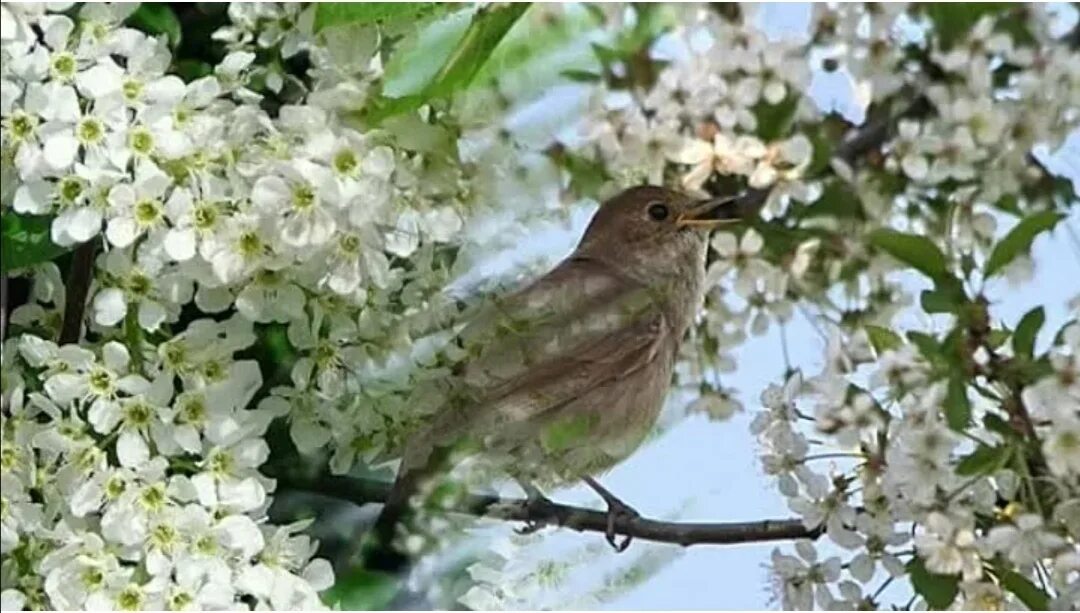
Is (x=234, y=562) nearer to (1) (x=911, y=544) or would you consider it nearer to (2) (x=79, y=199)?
(2) (x=79, y=199)

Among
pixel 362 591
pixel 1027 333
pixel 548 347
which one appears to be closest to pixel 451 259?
pixel 548 347

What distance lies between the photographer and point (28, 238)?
69 cm

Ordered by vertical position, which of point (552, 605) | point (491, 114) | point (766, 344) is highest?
point (491, 114)

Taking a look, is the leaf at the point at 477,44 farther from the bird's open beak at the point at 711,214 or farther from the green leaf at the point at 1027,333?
the green leaf at the point at 1027,333

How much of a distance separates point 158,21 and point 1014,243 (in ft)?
1.38

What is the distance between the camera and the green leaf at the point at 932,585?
28.0 inches

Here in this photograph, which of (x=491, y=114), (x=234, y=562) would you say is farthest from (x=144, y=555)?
(x=491, y=114)

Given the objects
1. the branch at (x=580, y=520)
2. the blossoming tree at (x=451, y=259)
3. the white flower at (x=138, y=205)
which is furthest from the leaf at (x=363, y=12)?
the branch at (x=580, y=520)

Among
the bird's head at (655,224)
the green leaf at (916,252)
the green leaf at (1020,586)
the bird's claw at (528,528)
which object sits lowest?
the green leaf at (1020,586)

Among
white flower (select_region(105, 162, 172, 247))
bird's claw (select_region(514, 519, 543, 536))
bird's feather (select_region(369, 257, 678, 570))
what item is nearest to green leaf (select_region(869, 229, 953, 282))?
bird's feather (select_region(369, 257, 678, 570))

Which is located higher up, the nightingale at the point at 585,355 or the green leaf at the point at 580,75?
the green leaf at the point at 580,75

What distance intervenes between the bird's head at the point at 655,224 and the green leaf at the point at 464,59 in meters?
0.09

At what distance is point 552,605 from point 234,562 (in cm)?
16

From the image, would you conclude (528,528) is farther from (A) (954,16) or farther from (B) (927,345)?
(A) (954,16)
